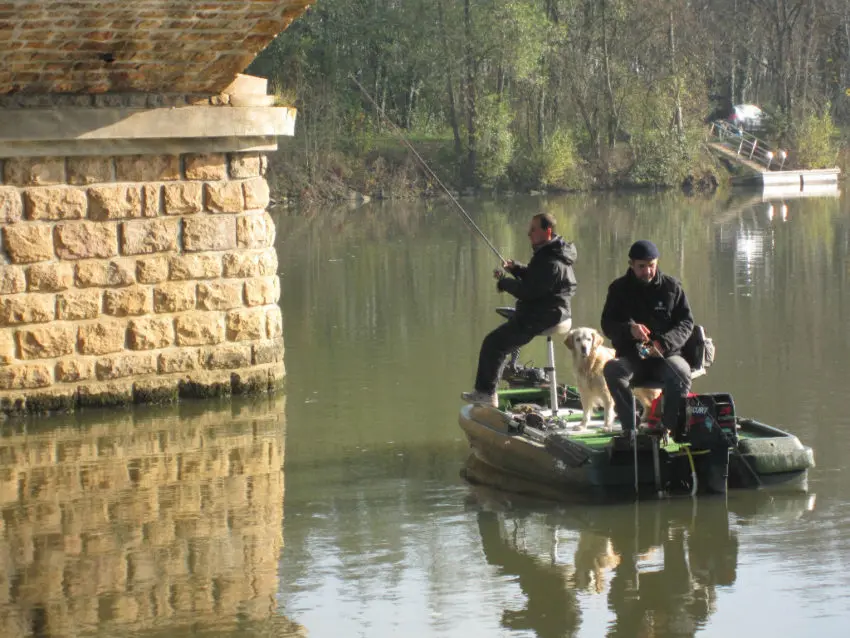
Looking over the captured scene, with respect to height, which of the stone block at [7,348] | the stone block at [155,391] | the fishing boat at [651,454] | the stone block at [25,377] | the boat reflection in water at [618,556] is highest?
the stone block at [7,348]

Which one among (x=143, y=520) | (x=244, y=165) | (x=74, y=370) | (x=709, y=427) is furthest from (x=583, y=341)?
(x=74, y=370)

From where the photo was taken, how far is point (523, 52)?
173 ft

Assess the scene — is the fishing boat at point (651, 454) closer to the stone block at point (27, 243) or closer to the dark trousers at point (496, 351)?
the dark trousers at point (496, 351)

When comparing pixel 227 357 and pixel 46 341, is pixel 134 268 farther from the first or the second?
pixel 227 357

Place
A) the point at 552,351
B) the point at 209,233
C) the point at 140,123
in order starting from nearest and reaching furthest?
the point at 552,351 → the point at 140,123 → the point at 209,233

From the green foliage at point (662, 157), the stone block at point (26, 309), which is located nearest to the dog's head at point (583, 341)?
the stone block at point (26, 309)

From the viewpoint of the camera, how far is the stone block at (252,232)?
1366 centimetres

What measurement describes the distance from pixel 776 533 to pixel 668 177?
148ft

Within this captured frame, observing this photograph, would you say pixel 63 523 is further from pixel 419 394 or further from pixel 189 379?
pixel 419 394

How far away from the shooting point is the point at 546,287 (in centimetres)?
1114

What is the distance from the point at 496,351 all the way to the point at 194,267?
329cm

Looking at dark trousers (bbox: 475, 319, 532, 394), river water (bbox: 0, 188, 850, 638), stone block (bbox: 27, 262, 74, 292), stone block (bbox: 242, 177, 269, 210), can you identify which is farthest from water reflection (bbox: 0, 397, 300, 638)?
stone block (bbox: 242, 177, 269, 210)

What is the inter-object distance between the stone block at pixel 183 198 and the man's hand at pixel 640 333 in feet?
16.2

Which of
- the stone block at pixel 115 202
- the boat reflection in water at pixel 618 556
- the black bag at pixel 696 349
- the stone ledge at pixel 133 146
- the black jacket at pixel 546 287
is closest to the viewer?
the boat reflection in water at pixel 618 556
